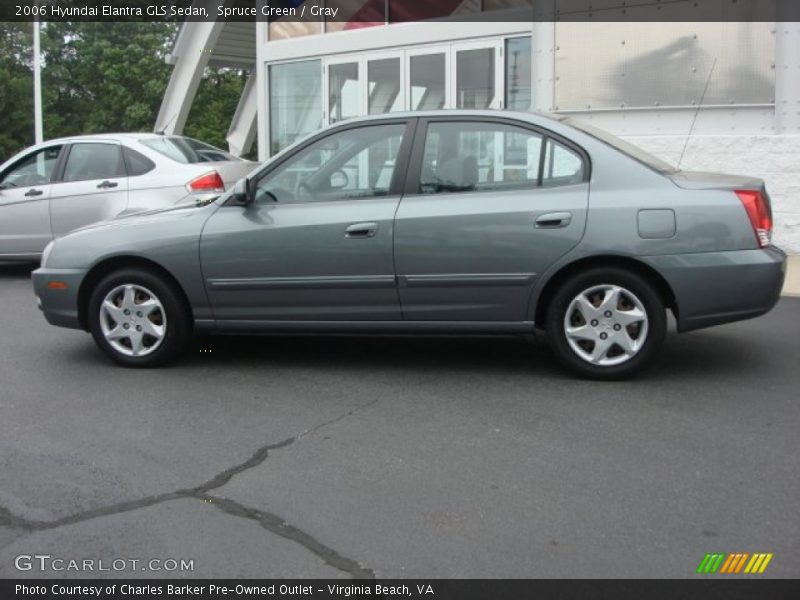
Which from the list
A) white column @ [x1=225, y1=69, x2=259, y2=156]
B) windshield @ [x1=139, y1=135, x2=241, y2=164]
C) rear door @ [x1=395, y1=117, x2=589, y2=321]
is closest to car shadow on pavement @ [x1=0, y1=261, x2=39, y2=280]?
windshield @ [x1=139, y1=135, x2=241, y2=164]

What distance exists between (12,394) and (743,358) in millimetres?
4676

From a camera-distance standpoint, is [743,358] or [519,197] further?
[743,358]

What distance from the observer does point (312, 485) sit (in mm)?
4027

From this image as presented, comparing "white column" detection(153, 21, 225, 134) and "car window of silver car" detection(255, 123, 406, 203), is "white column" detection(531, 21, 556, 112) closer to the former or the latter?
"car window of silver car" detection(255, 123, 406, 203)

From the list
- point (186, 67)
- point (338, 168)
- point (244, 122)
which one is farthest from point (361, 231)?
point (244, 122)

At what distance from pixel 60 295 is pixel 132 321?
539 mm

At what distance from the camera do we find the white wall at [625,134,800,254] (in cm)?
1047

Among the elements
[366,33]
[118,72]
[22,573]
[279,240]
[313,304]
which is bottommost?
[22,573]

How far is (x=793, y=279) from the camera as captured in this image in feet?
30.0

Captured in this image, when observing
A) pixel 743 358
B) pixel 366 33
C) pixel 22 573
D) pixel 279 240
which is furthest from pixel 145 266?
pixel 366 33

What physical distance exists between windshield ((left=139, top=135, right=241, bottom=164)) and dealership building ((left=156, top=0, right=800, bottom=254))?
3685mm

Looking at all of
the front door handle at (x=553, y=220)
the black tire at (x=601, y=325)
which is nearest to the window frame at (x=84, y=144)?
the front door handle at (x=553, y=220)

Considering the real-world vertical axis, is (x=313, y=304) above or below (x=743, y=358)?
above

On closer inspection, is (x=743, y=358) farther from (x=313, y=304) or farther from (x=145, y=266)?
(x=145, y=266)
